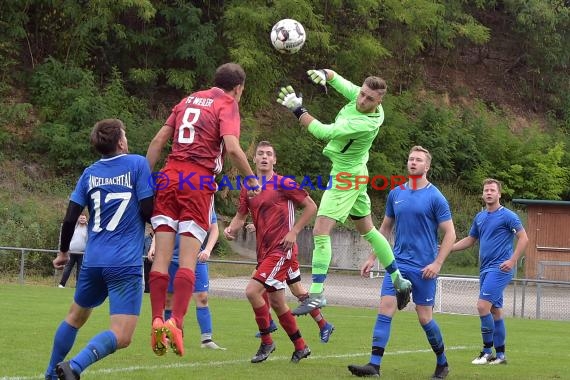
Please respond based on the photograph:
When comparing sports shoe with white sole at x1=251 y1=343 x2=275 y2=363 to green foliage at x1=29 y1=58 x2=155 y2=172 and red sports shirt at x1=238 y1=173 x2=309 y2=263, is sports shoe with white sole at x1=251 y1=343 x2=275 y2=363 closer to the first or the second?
red sports shirt at x1=238 y1=173 x2=309 y2=263

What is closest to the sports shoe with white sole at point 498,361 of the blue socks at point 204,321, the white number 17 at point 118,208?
the blue socks at point 204,321

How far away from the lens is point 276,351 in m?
11.4

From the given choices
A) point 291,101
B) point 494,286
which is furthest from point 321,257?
point 494,286

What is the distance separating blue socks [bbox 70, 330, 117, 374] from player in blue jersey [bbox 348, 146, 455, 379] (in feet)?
10.5

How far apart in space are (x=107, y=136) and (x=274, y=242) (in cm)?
358

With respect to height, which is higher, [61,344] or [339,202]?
[339,202]

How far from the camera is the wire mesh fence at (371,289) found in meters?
21.2

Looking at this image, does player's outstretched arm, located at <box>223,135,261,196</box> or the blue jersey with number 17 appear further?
player's outstretched arm, located at <box>223,135,261,196</box>

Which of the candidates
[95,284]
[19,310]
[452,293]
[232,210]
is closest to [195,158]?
[95,284]

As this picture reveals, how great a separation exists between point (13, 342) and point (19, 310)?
4.74 meters

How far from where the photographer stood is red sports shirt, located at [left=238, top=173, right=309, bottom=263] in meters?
10.5

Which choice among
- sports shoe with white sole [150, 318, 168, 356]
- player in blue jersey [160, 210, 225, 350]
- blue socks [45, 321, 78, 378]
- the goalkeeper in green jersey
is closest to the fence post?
player in blue jersey [160, 210, 225, 350]

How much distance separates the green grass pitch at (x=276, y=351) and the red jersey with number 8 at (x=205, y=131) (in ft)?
6.79

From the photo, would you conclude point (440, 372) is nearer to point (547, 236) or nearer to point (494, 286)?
point (494, 286)
